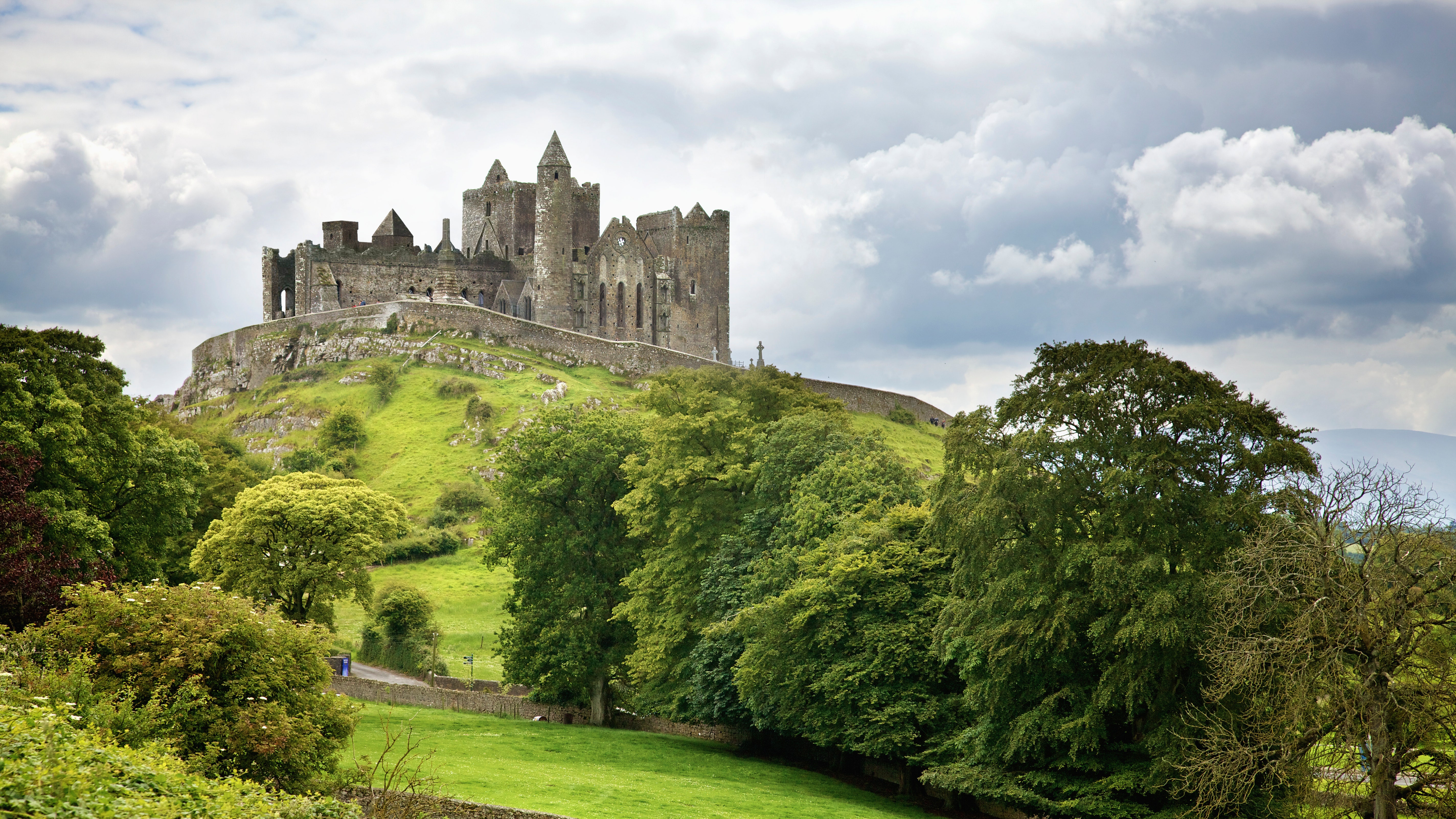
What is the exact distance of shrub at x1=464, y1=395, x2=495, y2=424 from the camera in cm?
7644

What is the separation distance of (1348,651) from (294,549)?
30.7m

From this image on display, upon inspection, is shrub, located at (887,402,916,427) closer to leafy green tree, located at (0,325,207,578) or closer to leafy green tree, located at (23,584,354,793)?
leafy green tree, located at (0,325,207,578)

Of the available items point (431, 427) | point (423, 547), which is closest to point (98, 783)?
point (423, 547)

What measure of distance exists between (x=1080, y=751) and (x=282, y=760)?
53.5ft

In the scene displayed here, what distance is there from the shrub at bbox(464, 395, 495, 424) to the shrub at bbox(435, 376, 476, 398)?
249cm

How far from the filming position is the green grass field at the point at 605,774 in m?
26.6

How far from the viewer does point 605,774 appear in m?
31.1

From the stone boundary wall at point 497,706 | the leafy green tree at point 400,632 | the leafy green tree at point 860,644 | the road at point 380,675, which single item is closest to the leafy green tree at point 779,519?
the leafy green tree at point 860,644

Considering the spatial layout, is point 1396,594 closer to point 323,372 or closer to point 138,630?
point 138,630

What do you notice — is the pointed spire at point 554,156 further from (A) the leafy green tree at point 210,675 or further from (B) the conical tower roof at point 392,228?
(A) the leafy green tree at point 210,675

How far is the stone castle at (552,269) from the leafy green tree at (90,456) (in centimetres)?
5217

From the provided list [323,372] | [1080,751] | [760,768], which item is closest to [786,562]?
[760,768]

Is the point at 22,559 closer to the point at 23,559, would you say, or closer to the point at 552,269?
the point at 23,559

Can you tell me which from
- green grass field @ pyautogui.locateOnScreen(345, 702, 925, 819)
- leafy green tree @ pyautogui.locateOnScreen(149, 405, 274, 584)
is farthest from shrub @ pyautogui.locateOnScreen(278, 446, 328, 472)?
green grass field @ pyautogui.locateOnScreen(345, 702, 925, 819)
